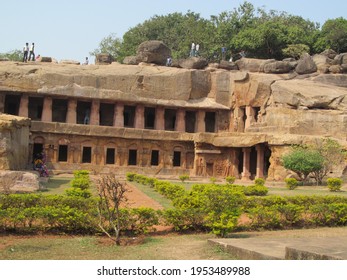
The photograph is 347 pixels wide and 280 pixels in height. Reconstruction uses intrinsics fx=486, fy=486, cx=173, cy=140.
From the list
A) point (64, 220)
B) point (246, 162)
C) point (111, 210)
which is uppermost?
point (246, 162)

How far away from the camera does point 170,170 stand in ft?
111

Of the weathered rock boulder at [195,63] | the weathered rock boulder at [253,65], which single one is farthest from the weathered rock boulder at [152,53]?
the weathered rock boulder at [253,65]

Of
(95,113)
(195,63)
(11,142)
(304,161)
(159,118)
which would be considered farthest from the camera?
(195,63)

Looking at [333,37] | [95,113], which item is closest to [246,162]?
[95,113]

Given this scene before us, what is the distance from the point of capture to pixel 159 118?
36.7 meters

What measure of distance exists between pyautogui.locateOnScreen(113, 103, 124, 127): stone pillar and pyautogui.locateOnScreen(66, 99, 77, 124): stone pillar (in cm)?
290

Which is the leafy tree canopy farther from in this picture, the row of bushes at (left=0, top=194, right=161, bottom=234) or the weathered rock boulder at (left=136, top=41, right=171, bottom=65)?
the row of bushes at (left=0, top=194, right=161, bottom=234)

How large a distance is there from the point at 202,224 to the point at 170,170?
22.1 m

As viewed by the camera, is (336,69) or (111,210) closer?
(111,210)

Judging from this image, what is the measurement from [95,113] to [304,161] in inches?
644

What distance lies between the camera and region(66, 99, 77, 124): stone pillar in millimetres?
34562

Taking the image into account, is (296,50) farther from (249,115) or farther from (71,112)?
(71,112)

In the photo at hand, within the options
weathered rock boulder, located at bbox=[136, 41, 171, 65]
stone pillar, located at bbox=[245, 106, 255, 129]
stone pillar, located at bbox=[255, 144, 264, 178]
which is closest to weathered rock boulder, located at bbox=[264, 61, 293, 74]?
stone pillar, located at bbox=[245, 106, 255, 129]

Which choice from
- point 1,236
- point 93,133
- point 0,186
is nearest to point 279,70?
point 93,133
